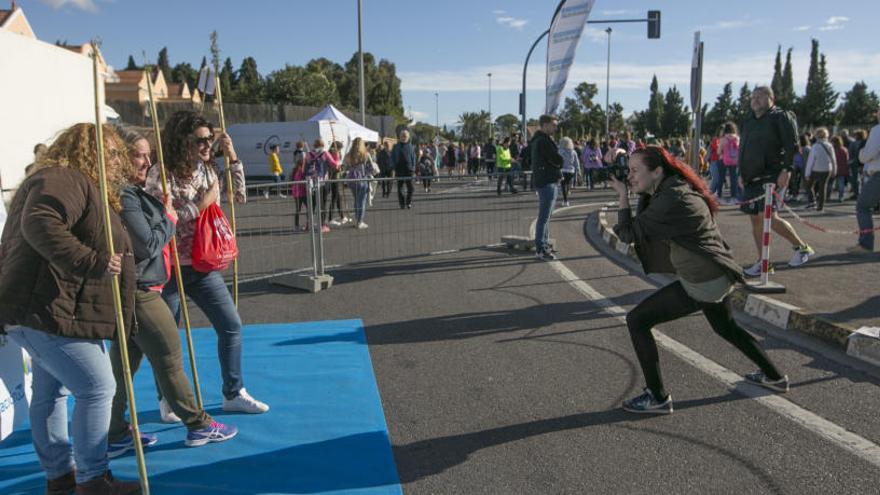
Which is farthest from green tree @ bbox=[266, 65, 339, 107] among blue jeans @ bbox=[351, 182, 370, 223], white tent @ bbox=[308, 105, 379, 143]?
blue jeans @ bbox=[351, 182, 370, 223]

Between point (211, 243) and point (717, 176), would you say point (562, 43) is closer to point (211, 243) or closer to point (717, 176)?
point (717, 176)

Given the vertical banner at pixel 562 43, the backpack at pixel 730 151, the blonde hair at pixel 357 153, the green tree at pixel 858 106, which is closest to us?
the blonde hair at pixel 357 153

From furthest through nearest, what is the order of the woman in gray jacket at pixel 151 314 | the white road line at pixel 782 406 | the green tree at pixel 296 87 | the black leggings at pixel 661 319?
the green tree at pixel 296 87, the black leggings at pixel 661 319, the white road line at pixel 782 406, the woman in gray jacket at pixel 151 314

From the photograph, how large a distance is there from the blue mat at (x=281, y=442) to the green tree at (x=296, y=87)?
165 ft

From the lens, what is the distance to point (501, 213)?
1153 cm

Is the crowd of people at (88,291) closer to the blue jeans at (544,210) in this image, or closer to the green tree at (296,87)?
the blue jeans at (544,210)

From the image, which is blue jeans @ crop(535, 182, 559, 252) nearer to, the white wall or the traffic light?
the white wall

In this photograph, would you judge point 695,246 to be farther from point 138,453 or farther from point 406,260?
point 406,260

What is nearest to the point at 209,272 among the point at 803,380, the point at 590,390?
the point at 590,390

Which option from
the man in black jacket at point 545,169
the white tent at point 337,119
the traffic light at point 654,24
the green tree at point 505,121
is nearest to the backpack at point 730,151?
the traffic light at point 654,24

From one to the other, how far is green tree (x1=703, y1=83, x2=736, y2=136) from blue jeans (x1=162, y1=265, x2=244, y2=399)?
270 ft

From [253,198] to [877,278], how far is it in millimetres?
7613

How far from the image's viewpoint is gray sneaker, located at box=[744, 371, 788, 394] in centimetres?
431

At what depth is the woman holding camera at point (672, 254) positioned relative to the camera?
3.90 m
